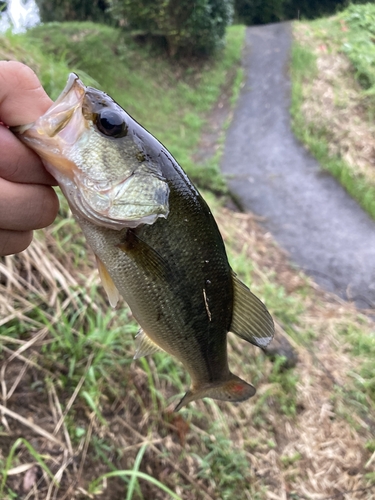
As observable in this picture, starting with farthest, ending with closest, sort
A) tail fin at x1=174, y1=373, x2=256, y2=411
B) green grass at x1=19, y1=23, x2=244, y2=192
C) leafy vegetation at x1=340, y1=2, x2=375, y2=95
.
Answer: leafy vegetation at x1=340, y1=2, x2=375, y2=95, green grass at x1=19, y1=23, x2=244, y2=192, tail fin at x1=174, y1=373, x2=256, y2=411

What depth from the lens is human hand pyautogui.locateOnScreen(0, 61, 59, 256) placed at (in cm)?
104

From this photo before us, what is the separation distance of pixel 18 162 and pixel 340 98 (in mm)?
9832

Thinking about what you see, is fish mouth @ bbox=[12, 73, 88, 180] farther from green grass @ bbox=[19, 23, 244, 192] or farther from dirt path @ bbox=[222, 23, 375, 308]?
green grass @ bbox=[19, 23, 244, 192]

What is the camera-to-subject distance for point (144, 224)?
3.93 feet

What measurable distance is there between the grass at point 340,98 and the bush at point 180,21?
230 cm

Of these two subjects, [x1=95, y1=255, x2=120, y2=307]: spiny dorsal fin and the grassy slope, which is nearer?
[x1=95, y1=255, x2=120, y2=307]: spiny dorsal fin

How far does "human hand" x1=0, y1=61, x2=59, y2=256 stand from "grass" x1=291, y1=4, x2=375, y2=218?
6.75 m

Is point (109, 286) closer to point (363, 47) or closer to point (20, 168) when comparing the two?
point (20, 168)

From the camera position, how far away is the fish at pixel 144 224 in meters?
1.10

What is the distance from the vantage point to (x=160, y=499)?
7.55 ft

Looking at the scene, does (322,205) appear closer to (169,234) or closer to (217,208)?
(217,208)

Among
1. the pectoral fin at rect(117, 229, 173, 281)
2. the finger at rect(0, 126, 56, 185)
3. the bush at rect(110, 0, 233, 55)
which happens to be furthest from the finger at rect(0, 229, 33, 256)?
the bush at rect(110, 0, 233, 55)

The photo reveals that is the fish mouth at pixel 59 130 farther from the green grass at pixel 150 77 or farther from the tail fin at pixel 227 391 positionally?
the green grass at pixel 150 77

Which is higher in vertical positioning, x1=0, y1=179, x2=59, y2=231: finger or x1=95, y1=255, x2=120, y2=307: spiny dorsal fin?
x1=0, y1=179, x2=59, y2=231: finger
